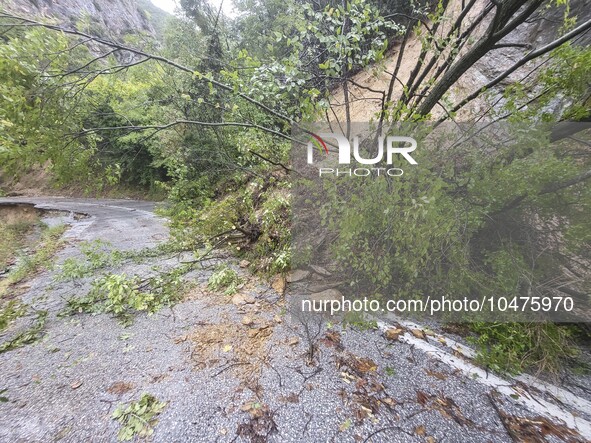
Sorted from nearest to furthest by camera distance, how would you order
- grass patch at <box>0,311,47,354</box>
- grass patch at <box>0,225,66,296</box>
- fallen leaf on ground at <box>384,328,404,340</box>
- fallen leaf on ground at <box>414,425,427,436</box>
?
fallen leaf on ground at <box>414,425,427,436</box> → fallen leaf on ground at <box>384,328,404,340</box> → grass patch at <box>0,311,47,354</box> → grass patch at <box>0,225,66,296</box>

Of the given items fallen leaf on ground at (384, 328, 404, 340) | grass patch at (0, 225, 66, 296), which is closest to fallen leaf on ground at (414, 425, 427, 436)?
fallen leaf on ground at (384, 328, 404, 340)

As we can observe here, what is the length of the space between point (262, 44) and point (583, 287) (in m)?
10.6

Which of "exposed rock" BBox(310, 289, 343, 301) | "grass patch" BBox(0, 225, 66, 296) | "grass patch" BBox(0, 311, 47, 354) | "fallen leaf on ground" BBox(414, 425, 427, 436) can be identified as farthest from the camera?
"grass patch" BBox(0, 225, 66, 296)

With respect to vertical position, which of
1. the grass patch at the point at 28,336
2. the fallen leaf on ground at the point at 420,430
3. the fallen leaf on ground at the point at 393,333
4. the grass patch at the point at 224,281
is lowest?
the grass patch at the point at 28,336

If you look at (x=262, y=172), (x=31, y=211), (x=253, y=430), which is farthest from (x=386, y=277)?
(x=31, y=211)

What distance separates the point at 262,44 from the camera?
8758mm

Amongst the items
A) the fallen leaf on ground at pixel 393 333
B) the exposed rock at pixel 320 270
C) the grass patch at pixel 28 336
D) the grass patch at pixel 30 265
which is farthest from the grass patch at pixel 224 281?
the grass patch at pixel 30 265

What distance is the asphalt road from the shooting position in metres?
1.42

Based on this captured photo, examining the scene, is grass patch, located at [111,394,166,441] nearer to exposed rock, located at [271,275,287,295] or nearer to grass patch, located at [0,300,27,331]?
exposed rock, located at [271,275,287,295]

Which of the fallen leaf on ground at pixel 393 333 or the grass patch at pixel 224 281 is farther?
the grass patch at pixel 224 281

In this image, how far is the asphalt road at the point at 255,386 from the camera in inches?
56.1

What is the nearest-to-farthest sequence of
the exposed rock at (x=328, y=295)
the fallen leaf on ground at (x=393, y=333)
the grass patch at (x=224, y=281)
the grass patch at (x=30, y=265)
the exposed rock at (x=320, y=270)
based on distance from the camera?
the fallen leaf on ground at (x=393, y=333)
the exposed rock at (x=328, y=295)
the exposed rock at (x=320, y=270)
the grass patch at (x=224, y=281)
the grass patch at (x=30, y=265)

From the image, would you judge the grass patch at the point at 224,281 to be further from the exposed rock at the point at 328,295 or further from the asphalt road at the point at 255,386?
the exposed rock at the point at 328,295

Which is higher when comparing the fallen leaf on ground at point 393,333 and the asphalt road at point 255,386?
the fallen leaf on ground at point 393,333
